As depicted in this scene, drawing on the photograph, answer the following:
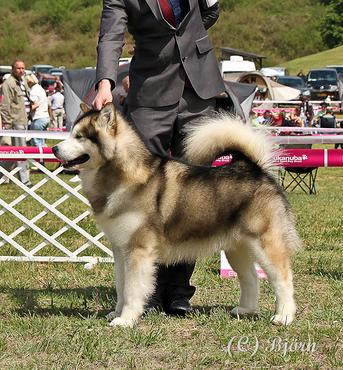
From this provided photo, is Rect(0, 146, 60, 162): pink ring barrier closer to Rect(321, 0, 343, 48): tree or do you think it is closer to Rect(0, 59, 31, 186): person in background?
Rect(0, 59, 31, 186): person in background

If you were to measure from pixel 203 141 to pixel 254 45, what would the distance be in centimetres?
4858

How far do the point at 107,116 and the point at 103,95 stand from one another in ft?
0.96

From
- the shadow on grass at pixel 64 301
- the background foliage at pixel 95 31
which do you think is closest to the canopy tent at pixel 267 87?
the shadow on grass at pixel 64 301

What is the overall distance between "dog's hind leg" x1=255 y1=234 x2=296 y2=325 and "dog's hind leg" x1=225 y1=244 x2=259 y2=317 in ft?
0.69

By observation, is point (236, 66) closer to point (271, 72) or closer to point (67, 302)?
point (271, 72)

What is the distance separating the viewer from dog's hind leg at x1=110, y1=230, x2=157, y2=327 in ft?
12.0

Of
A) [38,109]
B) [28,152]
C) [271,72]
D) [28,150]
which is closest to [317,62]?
[271,72]

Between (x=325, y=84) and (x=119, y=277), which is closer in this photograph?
(x=119, y=277)

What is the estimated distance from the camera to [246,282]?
13.3ft

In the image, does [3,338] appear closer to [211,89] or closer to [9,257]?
[211,89]

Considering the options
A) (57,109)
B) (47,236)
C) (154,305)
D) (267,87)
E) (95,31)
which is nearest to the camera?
(154,305)

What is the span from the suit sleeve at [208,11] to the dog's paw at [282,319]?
5.32 feet

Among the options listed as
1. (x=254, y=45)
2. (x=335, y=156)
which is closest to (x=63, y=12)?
(x=254, y=45)

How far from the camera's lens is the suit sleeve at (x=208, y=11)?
4.18 metres
